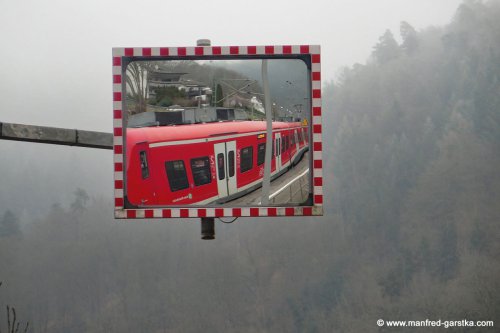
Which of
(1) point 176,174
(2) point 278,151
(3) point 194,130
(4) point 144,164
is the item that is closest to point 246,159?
(2) point 278,151

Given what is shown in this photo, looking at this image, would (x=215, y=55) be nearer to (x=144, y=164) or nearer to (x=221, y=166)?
(x=221, y=166)

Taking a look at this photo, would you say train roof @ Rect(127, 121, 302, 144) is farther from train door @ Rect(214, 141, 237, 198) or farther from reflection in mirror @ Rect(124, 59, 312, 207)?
train door @ Rect(214, 141, 237, 198)

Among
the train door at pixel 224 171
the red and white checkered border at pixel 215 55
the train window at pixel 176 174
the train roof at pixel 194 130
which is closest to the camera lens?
the red and white checkered border at pixel 215 55

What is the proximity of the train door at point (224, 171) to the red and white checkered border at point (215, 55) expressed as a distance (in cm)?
29

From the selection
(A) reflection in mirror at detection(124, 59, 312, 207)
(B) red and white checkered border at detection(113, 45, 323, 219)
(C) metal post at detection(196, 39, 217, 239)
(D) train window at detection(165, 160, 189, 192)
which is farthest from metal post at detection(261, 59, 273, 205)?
(D) train window at detection(165, 160, 189, 192)

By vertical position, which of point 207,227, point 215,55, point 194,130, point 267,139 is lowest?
point 207,227

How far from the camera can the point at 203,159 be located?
739 centimetres

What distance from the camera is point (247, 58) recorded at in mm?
7062

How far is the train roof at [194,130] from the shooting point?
7.17 m

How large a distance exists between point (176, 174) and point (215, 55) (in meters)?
1.29

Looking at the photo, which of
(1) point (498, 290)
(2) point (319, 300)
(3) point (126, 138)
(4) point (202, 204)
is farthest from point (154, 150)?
(2) point (319, 300)

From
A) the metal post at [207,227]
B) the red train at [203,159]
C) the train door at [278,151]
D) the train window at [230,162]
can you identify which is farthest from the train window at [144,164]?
the train door at [278,151]

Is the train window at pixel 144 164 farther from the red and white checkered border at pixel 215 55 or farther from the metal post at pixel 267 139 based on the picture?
the metal post at pixel 267 139

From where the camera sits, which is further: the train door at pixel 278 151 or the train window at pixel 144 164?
the train door at pixel 278 151
